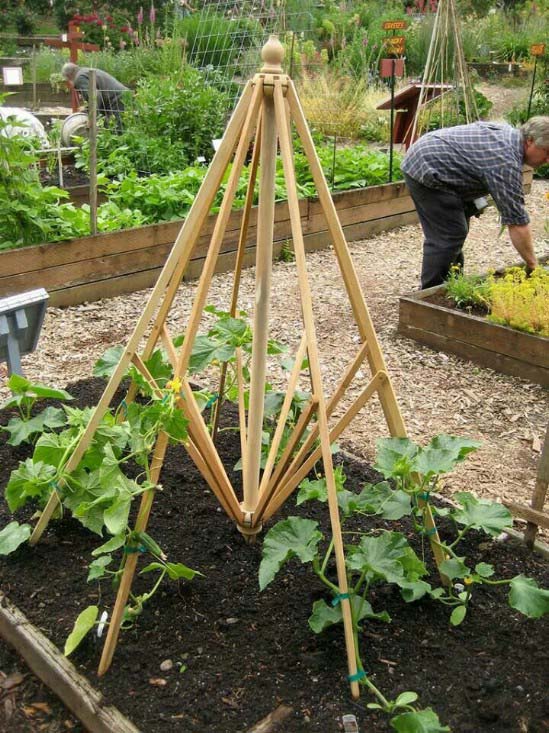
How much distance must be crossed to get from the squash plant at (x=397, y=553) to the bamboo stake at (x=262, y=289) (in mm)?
190

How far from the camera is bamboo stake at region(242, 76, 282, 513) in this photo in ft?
6.89

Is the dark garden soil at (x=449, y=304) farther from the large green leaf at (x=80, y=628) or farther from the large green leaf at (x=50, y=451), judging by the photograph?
the large green leaf at (x=80, y=628)

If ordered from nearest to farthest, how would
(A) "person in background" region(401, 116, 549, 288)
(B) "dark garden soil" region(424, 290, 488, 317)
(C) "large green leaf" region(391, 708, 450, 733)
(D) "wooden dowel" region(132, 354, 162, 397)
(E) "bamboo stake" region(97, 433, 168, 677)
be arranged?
(C) "large green leaf" region(391, 708, 450, 733) → (E) "bamboo stake" region(97, 433, 168, 677) → (D) "wooden dowel" region(132, 354, 162, 397) → (A) "person in background" region(401, 116, 549, 288) → (B) "dark garden soil" region(424, 290, 488, 317)

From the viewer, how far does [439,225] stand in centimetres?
521

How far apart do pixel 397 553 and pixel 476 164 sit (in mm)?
3423

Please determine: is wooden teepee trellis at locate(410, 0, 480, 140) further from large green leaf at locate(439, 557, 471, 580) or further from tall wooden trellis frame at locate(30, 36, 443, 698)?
large green leaf at locate(439, 557, 471, 580)

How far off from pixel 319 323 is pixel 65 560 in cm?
312

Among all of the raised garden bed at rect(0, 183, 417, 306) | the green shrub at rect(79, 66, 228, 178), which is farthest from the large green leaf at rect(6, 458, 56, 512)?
the green shrub at rect(79, 66, 228, 178)

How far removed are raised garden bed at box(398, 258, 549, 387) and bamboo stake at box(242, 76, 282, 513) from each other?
2463 millimetres

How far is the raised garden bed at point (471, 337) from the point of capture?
4.40 meters

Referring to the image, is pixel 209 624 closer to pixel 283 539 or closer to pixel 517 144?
pixel 283 539

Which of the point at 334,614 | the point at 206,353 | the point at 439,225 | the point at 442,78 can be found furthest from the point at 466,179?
the point at 442,78

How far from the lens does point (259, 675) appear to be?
2.09 metres

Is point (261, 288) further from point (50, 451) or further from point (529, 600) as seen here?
point (529, 600)
